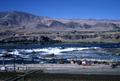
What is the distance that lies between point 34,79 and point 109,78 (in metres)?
10.6

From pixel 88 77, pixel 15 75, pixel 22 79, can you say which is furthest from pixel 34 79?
pixel 88 77

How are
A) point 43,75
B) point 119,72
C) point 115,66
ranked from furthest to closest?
point 115,66 → point 119,72 → point 43,75

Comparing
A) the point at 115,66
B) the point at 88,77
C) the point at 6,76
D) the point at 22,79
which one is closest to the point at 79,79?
the point at 88,77

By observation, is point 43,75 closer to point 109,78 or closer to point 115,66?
point 109,78

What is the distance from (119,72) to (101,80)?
9306mm

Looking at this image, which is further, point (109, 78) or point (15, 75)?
point (15, 75)

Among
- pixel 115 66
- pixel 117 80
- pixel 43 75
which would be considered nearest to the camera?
pixel 117 80

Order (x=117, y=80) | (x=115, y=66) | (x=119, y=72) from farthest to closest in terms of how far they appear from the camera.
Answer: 1. (x=115, y=66)
2. (x=119, y=72)
3. (x=117, y=80)

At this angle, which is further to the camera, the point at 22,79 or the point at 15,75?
the point at 15,75

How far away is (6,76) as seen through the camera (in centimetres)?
4434

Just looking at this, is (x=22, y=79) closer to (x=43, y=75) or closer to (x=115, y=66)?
(x=43, y=75)

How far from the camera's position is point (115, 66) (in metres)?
54.2

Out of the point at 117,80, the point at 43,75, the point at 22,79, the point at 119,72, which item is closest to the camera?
the point at 117,80

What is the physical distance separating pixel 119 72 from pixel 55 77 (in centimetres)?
1151
